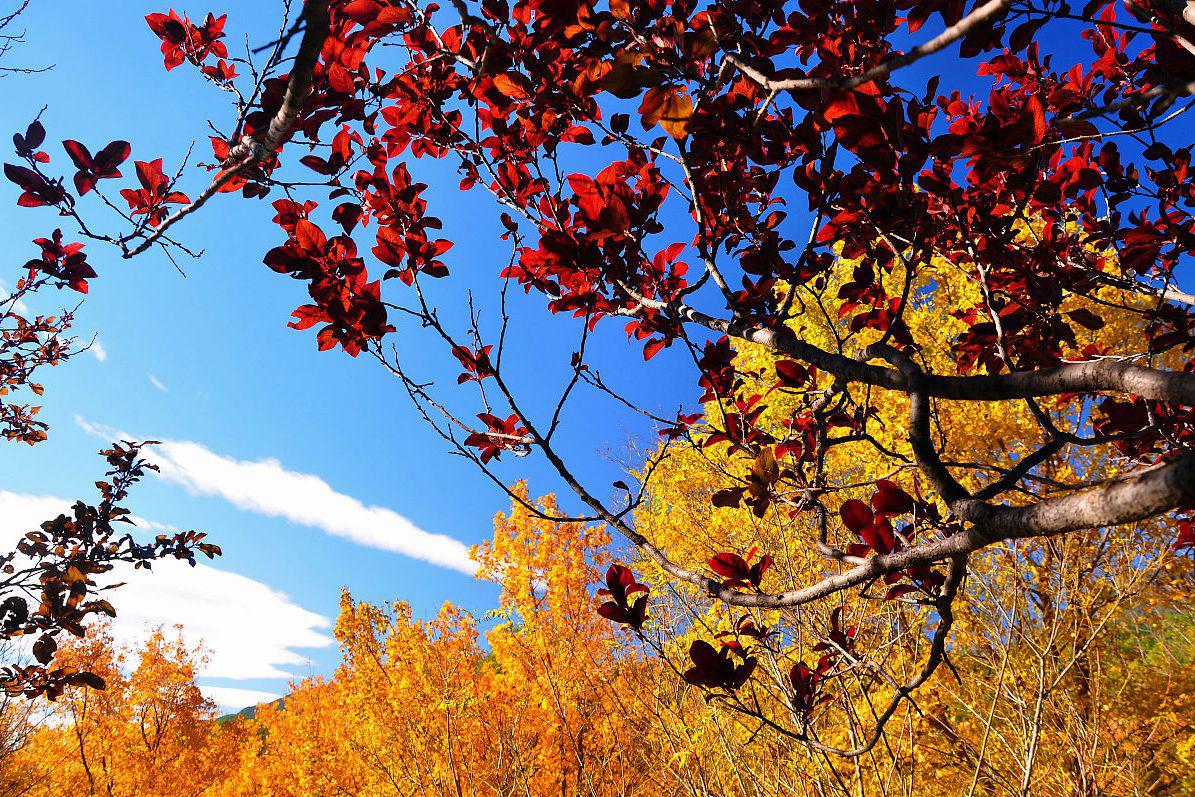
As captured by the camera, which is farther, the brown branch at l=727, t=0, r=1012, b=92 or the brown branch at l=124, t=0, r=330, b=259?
the brown branch at l=124, t=0, r=330, b=259

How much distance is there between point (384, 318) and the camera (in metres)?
1.33

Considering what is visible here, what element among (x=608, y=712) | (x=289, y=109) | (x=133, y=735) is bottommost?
(x=133, y=735)

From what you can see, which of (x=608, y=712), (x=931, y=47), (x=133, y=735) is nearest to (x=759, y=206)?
(x=931, y=47)

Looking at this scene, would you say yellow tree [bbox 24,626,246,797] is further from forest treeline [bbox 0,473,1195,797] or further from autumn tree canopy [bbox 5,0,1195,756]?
autumn tree canopy [bbox 5,0,1195,756]


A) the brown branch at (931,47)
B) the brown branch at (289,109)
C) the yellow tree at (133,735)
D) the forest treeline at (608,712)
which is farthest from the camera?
the yellow tree at (133,735)

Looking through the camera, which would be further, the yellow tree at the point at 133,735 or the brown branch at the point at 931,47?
the yellow tree at the point at 133,735

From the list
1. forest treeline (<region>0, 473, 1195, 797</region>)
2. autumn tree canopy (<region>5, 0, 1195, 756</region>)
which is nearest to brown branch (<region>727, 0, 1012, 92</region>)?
autumn tree canopy (<region>5, 0, 1195, 756</region>)

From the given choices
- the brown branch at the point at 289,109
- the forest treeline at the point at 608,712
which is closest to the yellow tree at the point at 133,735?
the forest treeline at the point at 608,712

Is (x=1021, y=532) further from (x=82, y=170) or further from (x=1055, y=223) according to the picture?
(x=82, y=170)

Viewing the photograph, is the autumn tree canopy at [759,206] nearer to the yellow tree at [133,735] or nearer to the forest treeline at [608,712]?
the forest treeline at [608,712]

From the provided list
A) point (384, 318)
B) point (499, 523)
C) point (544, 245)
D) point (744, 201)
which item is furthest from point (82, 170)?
point (499, 523)

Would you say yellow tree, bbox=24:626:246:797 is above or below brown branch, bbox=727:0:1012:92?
below

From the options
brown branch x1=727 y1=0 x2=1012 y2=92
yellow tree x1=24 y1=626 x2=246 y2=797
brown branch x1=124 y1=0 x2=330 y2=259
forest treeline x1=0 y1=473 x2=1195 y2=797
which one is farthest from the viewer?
yellow tree x1=24 y1=626 x2=246 y2=797

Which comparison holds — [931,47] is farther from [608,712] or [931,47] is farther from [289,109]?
[608,712]
